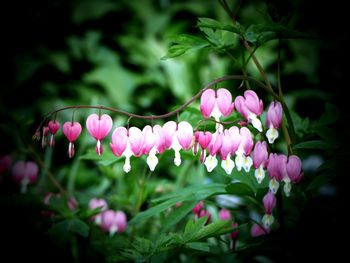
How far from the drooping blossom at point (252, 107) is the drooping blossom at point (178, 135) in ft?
0.66

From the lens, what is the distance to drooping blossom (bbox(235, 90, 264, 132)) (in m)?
1.43

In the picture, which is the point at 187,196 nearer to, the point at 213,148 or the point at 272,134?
the point at 213,148

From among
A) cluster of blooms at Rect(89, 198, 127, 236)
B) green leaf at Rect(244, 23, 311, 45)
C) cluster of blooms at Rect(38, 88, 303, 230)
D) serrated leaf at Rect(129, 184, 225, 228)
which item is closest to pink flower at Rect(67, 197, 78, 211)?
cluster of blooms at Rect(89, 198, 127, 236)

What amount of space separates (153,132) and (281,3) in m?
0.91

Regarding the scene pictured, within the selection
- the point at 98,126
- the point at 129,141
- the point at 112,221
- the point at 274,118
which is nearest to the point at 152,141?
the point at 129,141

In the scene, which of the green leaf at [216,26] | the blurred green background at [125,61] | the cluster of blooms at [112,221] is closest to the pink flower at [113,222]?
the cluster of blooms at [112,221]

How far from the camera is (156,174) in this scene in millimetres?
4129

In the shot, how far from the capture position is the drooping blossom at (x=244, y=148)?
1.45m

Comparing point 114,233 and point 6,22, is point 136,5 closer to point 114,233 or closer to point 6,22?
point 6,22

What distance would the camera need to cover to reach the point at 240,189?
1573mm

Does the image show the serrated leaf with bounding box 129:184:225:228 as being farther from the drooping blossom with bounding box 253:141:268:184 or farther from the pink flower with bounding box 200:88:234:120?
the pink flower with bounding box 200:88:234:120

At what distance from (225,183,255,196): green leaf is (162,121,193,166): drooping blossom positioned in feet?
0.82

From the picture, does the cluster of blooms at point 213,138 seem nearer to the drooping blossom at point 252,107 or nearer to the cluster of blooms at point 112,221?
the drooping blossom at point 252,107

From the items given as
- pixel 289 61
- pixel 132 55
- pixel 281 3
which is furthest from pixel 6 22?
pixel 281 3
